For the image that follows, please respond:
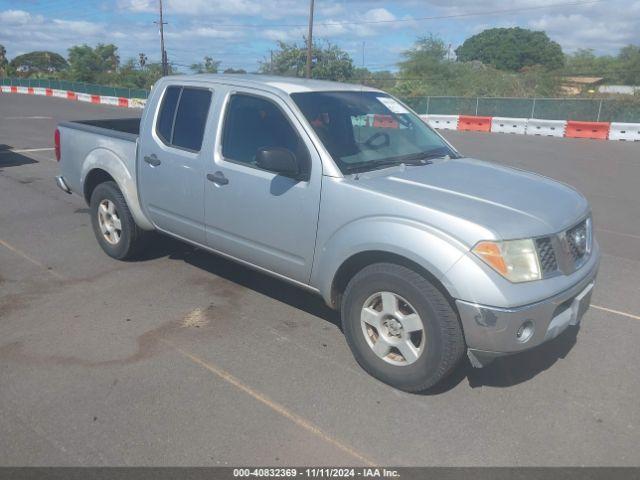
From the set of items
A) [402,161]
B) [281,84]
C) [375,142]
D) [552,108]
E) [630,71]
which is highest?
[630,71]

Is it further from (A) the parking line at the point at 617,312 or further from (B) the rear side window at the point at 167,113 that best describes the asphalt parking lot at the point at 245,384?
(B) the rear side window at the point at 167,113

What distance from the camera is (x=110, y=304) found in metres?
4.68

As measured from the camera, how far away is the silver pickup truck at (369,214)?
3107 mm

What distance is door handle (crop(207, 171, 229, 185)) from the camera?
4274mm

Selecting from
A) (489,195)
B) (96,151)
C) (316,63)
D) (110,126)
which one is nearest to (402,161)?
(489,195)

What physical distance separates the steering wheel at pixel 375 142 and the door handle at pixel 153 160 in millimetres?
1855

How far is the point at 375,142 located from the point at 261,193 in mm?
966

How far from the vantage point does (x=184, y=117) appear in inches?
188

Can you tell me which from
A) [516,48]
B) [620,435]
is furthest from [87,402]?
[516,48]

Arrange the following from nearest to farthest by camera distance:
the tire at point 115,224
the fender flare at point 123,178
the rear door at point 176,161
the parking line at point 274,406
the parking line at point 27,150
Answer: the parking line at point 274,406 < the rear door at point 176,161 < the fender flare at point 123,178 < the tire at point 115,224 < the parking line at point 27,150

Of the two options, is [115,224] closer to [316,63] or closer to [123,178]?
[123,178]

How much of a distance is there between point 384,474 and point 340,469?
8.6 inches

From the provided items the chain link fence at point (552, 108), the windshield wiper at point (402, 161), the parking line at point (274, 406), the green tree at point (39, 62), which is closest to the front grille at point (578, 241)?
the windshield wiper at point (402, 161)

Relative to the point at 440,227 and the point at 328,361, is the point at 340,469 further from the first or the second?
the point at 440,227
